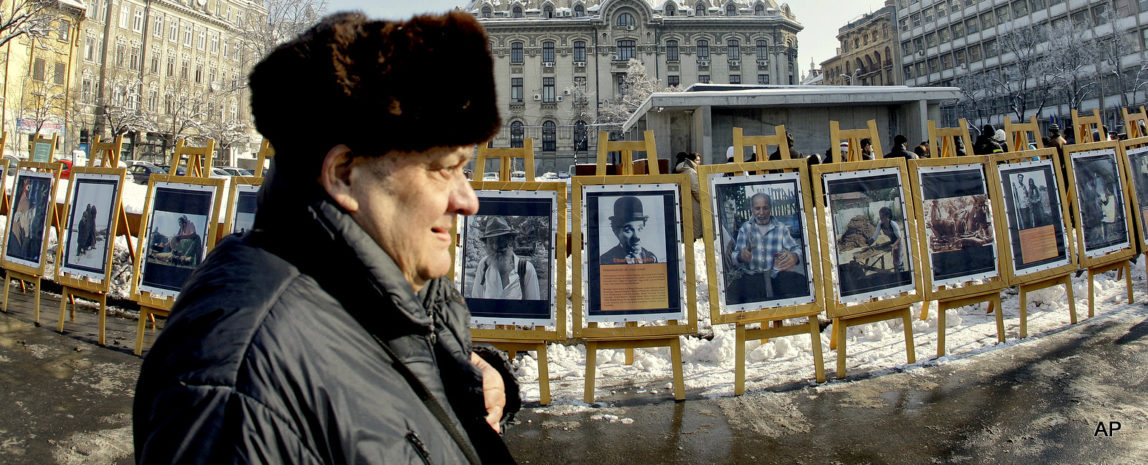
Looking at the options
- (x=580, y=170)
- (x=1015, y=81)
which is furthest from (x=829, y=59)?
(x=580, y=170)

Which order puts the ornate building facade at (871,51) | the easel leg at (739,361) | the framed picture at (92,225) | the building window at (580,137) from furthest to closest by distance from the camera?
the ornate building facade at (871,51) → the building window at (580,137) → the framed picture at (92,225) → the easel leg at (739,361)

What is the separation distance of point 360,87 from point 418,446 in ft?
2.04

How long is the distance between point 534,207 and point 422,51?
3.41m

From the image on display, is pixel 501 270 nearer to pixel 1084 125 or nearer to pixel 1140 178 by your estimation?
pixel 1140 178

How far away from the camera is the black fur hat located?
1.08 meters

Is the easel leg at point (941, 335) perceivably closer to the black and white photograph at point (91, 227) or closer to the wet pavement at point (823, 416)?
the wet pavement at point (823, 416)

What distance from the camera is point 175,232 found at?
5551 mm

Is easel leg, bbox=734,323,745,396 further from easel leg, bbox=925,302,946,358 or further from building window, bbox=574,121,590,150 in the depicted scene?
building window, bbox=574,121,590,150

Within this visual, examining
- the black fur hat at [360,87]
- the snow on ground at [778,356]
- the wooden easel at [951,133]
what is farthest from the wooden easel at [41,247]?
the wooden easel at [951,133]

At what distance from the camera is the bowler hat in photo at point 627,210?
450 cm

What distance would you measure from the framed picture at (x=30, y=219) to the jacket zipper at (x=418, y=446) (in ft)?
24.5

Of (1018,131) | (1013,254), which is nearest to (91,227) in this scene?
(1013,254)

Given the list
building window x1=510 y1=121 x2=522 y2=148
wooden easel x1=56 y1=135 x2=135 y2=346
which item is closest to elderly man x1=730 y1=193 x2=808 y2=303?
wooden easel x1=56 y1=135 x2=135 y2=346

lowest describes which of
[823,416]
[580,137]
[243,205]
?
[823,416]
